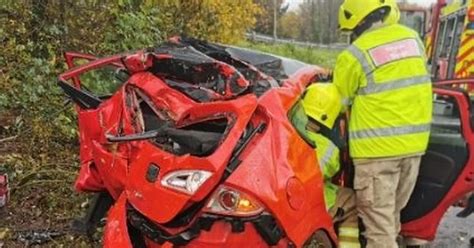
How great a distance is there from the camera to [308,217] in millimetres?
2912

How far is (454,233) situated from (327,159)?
8.44ft

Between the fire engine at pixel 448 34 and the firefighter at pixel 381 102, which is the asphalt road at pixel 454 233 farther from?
the fire engine at pixel 448 34

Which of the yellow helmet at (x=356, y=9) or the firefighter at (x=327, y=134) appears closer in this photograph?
the firefighter at (x=327, y=134)

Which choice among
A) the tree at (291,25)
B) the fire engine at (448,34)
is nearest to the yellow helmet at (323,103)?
the fire engine at (448,34)

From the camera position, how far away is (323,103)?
10.8ft

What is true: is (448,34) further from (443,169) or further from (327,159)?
(327,159)

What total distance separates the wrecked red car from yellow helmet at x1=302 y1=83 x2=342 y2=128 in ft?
0.26

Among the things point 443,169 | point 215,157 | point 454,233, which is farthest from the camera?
point 454,233

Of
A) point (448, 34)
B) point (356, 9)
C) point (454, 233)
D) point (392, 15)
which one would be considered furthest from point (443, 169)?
point (448, 34)

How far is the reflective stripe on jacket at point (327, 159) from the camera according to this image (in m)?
3.16

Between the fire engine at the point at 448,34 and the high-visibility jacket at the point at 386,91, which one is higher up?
the high-visibility jacket at the point at 386,91

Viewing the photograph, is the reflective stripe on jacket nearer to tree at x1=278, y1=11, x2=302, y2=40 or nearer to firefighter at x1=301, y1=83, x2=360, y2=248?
firefighter at x1=301, y1=83, x2=360, y2=248

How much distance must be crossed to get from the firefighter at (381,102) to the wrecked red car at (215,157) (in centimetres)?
34

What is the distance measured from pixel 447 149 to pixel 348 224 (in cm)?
82
